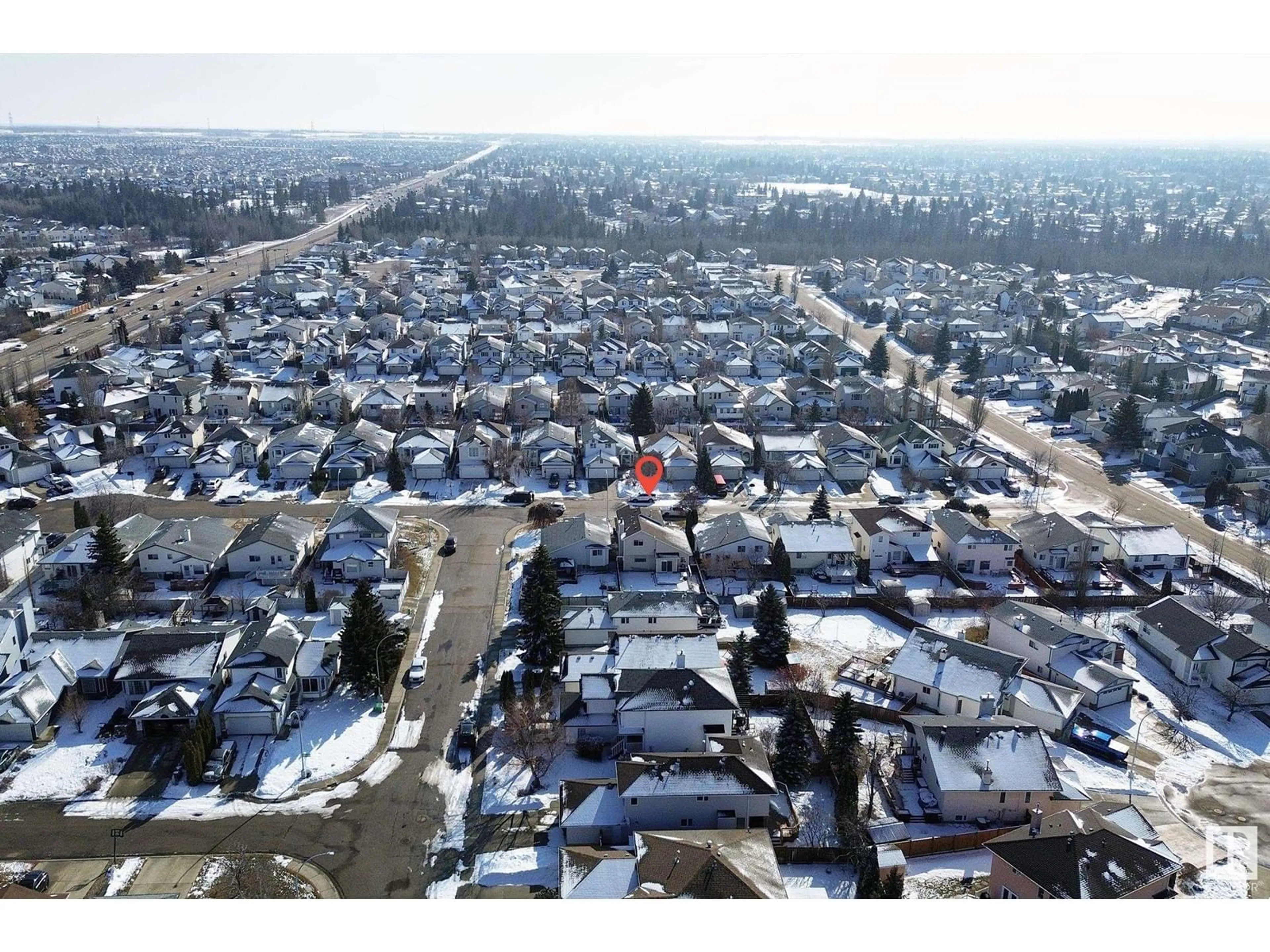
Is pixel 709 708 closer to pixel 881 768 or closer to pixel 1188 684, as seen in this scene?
pixel 881 768

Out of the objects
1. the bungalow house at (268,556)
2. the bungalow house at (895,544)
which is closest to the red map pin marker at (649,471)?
the bungalow house at (895,544)

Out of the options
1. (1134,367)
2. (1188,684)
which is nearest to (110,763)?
(1188,684)

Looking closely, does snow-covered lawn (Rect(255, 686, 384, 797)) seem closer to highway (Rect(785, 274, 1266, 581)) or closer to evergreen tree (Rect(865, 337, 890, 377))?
highway (Rect(785, 274, 1266, 581))

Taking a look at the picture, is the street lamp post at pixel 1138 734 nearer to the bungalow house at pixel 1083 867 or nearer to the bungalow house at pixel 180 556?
the bungalow house at pixel 1083 867

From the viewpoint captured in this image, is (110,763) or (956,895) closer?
(956,895)

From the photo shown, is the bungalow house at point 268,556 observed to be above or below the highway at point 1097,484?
above

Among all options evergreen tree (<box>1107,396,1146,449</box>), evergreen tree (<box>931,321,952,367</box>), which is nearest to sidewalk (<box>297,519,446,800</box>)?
evergreen tree (<box>1107,396,1146,449</box>)
